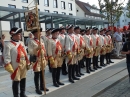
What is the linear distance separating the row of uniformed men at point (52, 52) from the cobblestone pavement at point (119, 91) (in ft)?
4.57

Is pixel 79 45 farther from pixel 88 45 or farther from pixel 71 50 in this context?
pixel 71 50

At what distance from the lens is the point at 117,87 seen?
19.4 ft

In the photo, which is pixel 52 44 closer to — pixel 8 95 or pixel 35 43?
pixel 35 43

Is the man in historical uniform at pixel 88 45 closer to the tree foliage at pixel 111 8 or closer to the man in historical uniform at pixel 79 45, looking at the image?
the man in historical uniform at pixel 79 45

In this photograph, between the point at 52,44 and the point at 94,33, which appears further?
the point at 94,33

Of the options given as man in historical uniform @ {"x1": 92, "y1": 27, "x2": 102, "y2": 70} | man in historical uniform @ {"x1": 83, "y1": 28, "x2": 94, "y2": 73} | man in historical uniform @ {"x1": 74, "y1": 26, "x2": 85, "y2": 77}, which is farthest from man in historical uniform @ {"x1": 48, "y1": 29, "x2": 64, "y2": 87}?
man in historical uniform @ {"x1": 92, "y1": 27, "x2": 102, "y2": 70}

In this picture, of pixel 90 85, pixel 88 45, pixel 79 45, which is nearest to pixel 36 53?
pixel 90 85

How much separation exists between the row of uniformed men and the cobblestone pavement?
139 cm

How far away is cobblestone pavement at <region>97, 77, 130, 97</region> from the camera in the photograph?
5.20m

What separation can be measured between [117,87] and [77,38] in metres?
2.23

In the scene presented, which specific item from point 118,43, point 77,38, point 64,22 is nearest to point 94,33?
point 77,38

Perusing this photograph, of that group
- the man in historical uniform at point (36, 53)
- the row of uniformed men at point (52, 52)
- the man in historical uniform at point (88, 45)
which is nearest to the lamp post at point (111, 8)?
the row of uniformed men at point (52, 52)

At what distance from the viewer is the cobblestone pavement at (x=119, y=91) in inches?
205

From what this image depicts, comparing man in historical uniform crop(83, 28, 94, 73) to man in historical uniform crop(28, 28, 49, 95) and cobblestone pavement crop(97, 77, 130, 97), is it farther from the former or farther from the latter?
man in historical uniform crop(28, 28, 49, 95)
